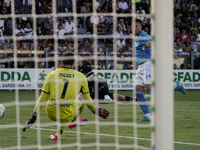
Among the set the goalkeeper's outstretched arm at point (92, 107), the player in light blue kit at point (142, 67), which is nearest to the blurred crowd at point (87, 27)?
the player in light blue kit at point (142, 67)

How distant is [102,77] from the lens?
1473 centimetres

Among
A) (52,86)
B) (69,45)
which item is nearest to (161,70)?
(52,86)

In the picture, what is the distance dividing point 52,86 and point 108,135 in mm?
1211

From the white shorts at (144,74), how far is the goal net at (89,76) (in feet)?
1.56

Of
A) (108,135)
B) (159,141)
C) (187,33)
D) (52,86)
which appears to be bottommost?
(108,135)

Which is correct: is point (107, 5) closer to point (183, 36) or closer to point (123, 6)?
point (123, 6)

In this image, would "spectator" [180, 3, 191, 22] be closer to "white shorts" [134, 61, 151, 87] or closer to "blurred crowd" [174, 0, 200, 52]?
"blurred crowd" [174, 0, 200, 52]

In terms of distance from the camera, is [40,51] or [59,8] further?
[59,8]

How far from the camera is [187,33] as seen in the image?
17.9m

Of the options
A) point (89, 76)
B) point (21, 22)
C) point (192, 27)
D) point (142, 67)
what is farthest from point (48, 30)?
point (142, 67)

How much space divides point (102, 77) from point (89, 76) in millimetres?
5730

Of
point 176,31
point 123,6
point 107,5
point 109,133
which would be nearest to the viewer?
point 109,133

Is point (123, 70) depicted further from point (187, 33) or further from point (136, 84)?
point (136, 84)

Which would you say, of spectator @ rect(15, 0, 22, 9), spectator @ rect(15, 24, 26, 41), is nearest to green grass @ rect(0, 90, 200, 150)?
spectator @ rect(15, 24, 26, 41)
